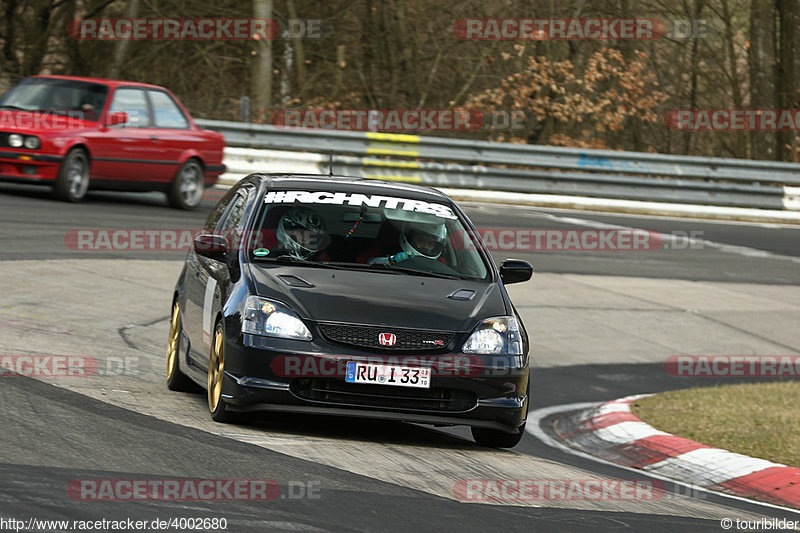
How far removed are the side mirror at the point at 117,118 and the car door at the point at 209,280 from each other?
29.3 feet

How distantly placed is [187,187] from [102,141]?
1.72 metres

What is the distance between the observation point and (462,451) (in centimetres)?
749

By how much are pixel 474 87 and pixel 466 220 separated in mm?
21879

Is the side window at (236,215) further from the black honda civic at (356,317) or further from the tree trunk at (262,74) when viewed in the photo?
the tree trunk at (262,74)

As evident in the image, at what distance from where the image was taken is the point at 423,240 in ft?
26.8

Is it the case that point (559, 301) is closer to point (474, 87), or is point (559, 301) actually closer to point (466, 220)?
point (466, 220)

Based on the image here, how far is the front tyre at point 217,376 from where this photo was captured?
7258mm

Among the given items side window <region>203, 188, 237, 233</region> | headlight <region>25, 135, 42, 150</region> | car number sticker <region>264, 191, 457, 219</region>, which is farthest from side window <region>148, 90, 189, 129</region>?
car number sticker <region>264, 191, 457, 219</region>

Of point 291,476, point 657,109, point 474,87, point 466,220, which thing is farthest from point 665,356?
point 657,109

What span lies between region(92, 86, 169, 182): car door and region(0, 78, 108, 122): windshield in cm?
23

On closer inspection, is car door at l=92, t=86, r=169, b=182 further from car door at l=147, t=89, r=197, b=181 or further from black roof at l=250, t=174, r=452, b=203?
black roof at l=250, t=174, r=452, b=203

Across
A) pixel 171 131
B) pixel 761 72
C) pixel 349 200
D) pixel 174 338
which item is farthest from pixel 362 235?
pixel 761 72

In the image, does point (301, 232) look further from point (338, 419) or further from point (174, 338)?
point (174, 338)

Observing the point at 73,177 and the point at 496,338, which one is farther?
the point at 73,177
